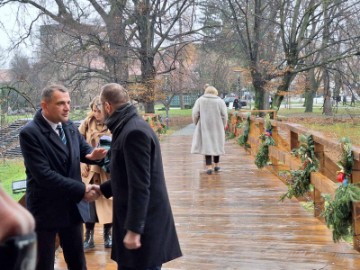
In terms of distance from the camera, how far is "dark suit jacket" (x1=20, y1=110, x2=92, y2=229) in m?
2.98

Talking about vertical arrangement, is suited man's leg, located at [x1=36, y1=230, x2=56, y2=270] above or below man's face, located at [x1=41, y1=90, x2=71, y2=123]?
below

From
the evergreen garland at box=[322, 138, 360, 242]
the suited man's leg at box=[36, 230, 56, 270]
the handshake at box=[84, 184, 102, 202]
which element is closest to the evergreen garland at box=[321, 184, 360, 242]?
the evergreen garland at box=[322, 138, 360, 242]

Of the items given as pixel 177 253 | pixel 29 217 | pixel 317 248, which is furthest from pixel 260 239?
pixel 29 217

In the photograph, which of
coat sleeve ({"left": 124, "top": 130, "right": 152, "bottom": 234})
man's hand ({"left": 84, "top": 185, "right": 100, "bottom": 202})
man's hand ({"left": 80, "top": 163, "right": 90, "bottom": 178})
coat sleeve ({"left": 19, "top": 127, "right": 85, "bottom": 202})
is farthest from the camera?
man's hand ({"left": 80, "top": 163, "right": 90, "bottom": 178})

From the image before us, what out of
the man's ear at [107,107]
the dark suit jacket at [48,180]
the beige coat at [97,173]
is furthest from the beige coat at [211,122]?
the man's ear at [107,107]

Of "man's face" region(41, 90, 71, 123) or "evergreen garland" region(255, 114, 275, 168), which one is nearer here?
"man's face" region(41, 90, 71, 123)

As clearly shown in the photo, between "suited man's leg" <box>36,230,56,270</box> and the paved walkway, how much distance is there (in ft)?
3.79

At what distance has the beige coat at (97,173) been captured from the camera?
4.32m

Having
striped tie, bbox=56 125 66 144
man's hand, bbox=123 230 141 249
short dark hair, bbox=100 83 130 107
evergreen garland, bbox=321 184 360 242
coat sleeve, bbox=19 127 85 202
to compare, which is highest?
short dark hair, bbox=100 83 130 107

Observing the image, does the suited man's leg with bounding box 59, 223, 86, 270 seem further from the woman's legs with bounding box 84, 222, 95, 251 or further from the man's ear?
the woman's legs with bounding box 84, 222, 95, 251

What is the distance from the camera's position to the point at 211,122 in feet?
28.3

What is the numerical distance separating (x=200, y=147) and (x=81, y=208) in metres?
5.66

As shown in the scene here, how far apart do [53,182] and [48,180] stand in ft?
0.10

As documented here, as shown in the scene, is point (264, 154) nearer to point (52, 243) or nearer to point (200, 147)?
point (200, 147)
